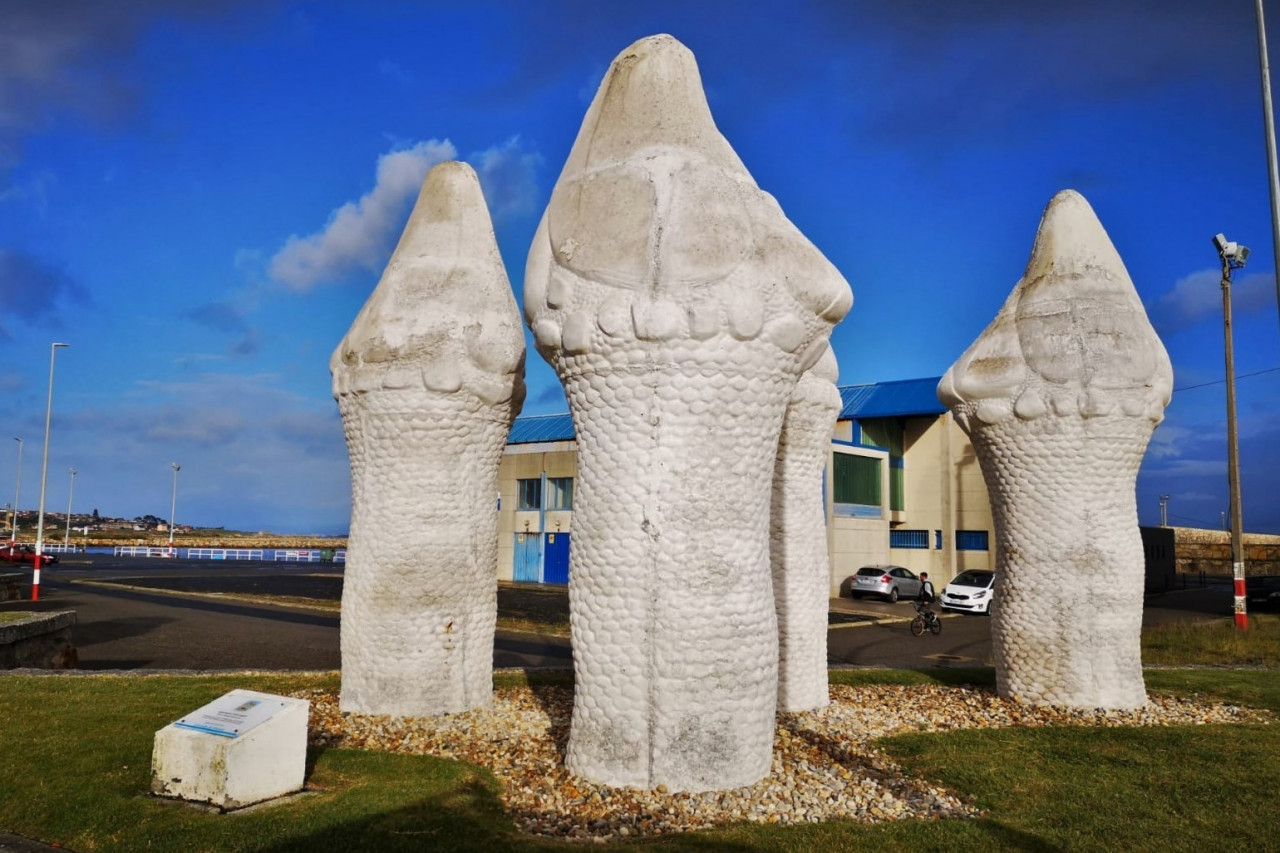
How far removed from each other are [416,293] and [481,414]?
1.15 m

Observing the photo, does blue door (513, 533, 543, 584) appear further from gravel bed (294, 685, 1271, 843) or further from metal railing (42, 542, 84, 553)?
metal railing (42, 542, 84, 553)

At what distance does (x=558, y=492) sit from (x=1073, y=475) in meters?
22.7

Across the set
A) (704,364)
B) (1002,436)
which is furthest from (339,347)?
(1002,436)

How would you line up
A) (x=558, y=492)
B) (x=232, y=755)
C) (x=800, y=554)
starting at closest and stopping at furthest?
1. (x=232, y=755)
2. (x=800, y=554)
3. (x=558, y=492)

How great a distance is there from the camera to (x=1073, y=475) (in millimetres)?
8188

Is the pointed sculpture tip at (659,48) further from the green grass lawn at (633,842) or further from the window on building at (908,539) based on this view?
the window on building at (908,539)

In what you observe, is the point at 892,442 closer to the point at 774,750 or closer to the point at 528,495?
the point at 528,495

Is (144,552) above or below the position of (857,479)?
below

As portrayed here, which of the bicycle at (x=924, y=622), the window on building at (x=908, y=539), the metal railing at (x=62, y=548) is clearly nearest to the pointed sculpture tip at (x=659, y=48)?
the bicycle at (x=924, y=622)

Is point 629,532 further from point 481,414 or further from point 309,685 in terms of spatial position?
point 309,685

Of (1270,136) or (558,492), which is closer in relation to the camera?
(1270,136)

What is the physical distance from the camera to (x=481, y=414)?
7500 mm

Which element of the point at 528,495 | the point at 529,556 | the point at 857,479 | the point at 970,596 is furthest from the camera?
the point at 529,556

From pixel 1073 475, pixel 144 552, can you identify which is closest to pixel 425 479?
pixel 1073 475
